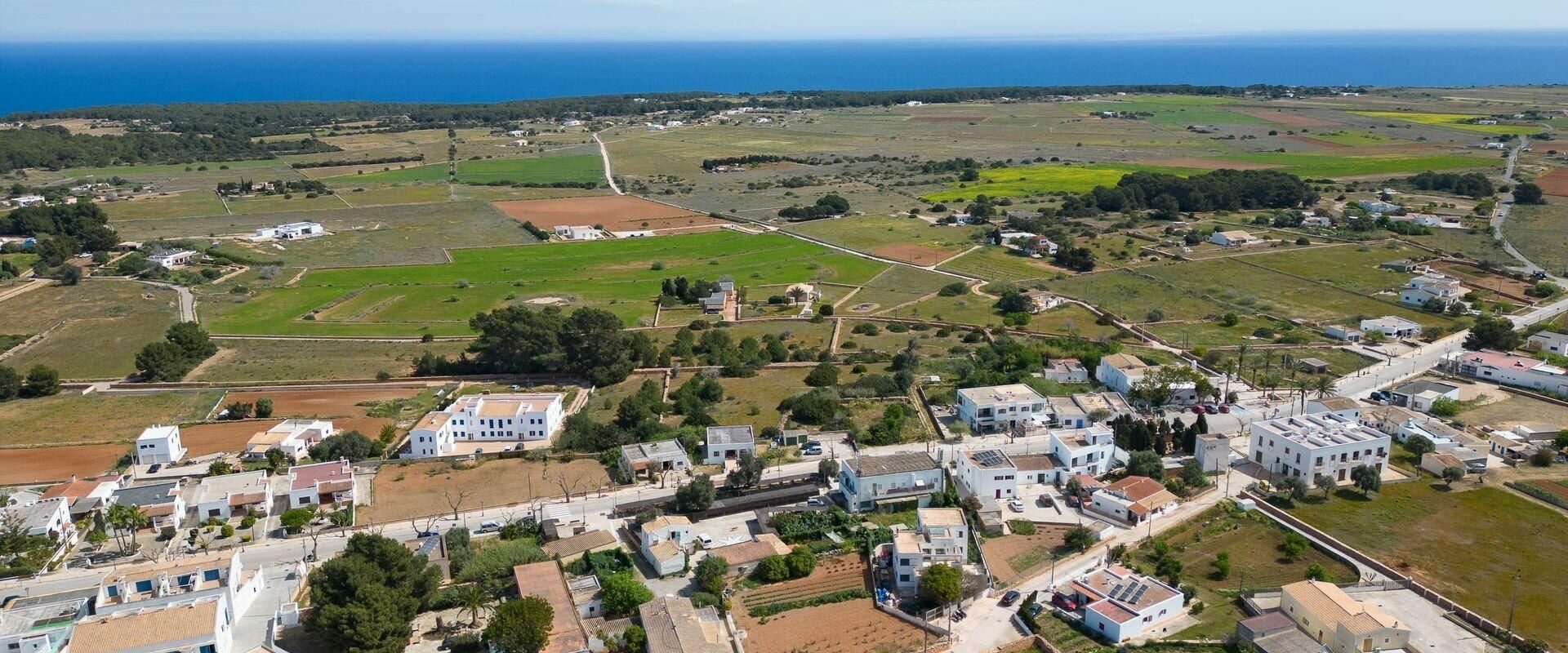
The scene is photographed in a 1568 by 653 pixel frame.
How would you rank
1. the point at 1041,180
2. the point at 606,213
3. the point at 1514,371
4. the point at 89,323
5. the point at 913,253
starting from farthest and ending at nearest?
the point at 1041,180
the point at 606,213
the point at 913,253
the point at 89,323
the point at 1514,371

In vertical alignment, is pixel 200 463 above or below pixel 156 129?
below

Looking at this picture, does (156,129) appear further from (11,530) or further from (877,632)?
(877,632)

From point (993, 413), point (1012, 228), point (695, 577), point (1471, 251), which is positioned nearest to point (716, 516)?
point (695, 577)

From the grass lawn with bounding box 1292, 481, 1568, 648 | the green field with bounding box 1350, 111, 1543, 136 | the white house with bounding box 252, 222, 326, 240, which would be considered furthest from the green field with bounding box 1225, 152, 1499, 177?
the white house with bounding box 252, 222, 326, 240

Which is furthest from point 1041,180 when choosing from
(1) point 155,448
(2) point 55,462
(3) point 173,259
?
(2) point 55,462

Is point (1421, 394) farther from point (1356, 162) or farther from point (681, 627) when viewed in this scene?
point (1356, 162)

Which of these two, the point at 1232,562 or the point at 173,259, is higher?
the point at 173,259

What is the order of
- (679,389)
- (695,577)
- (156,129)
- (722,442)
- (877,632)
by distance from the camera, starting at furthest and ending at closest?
(156,129)
(679,389)
(722,442)
(695,577)
(877,632)

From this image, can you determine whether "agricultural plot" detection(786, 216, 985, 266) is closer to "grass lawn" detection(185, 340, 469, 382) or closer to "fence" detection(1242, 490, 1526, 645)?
"grass lawn" detection(185, 340, 469, 382)
